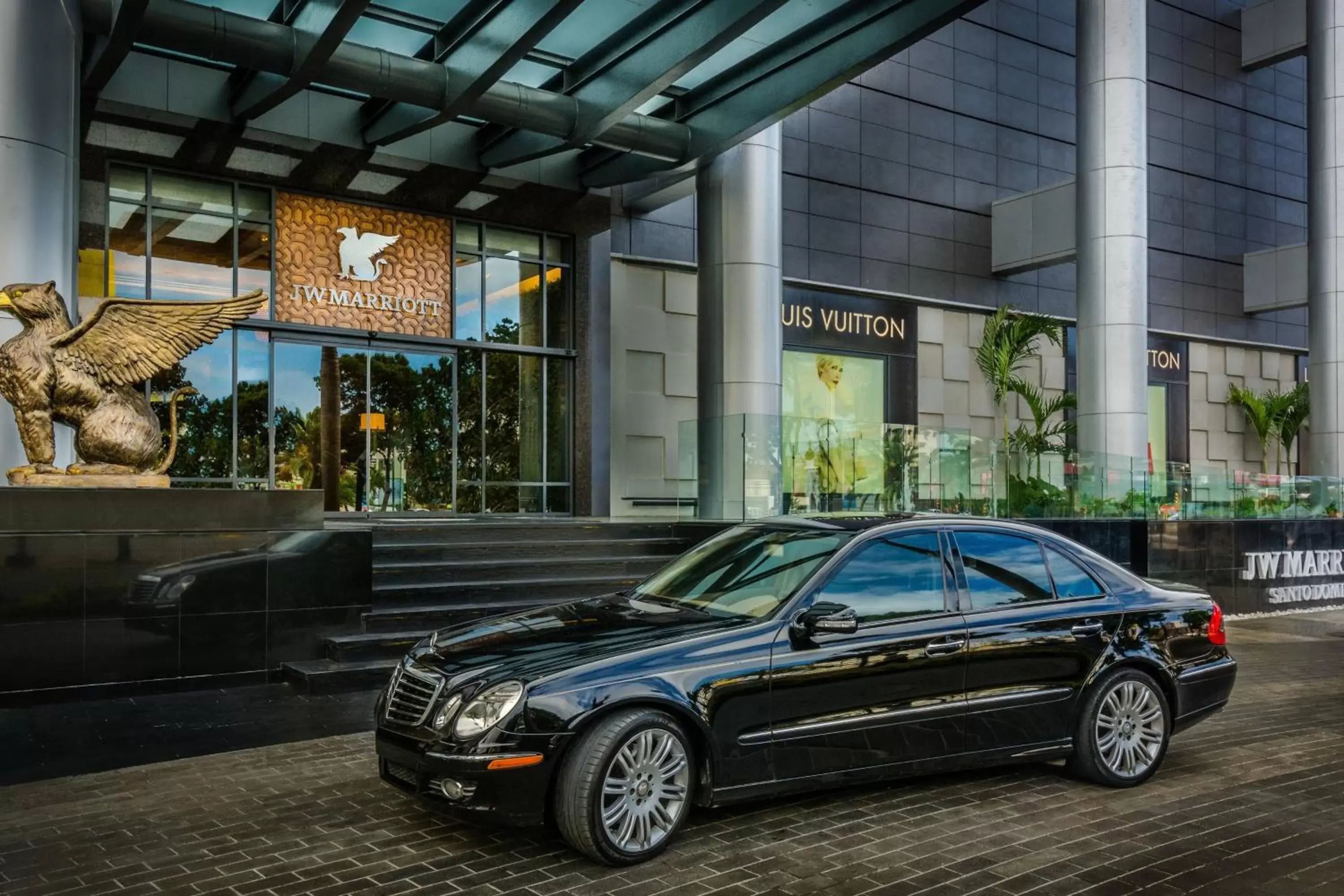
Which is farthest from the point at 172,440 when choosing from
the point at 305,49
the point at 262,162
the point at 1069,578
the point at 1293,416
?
the point at 1293,416

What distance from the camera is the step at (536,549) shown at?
11609 millimetres

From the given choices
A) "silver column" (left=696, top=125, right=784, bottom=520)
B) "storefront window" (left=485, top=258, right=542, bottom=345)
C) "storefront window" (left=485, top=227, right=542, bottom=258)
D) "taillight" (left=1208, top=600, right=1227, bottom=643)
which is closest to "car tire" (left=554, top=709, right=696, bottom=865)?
"taillight" (left=1208, top=600, right=1227, bottom=643)

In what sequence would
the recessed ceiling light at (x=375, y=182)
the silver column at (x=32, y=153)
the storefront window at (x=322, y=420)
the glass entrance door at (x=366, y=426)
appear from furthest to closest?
the recessed ceiling light at (x=375, y=182)
the glass entrance door at (x=366, y=426)
the storefront window at (x=322, y=420)
the silver column at (x=32, y=153)

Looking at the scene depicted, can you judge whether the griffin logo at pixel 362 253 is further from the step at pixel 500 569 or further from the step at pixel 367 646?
the step at pixel 367 646

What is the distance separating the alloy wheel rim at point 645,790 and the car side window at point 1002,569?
82.5 inches

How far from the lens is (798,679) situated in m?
5.50

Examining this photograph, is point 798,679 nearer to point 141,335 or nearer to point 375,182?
point 141,335

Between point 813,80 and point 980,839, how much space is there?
11121 mm

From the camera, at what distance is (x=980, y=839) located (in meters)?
5.38

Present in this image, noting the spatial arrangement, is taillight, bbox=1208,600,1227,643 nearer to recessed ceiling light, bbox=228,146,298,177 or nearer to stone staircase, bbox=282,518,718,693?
stone staircase, bbox=282,518,718,693

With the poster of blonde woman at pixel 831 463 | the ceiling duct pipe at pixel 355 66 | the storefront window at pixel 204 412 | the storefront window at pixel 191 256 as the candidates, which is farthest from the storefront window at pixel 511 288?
the poster of blonde woman at pixel 831 463

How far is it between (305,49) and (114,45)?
6.69 feet

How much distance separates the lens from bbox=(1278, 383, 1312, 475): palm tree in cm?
2819

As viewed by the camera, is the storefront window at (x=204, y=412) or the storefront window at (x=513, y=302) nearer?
the storefront window at (x=204, y=412)
